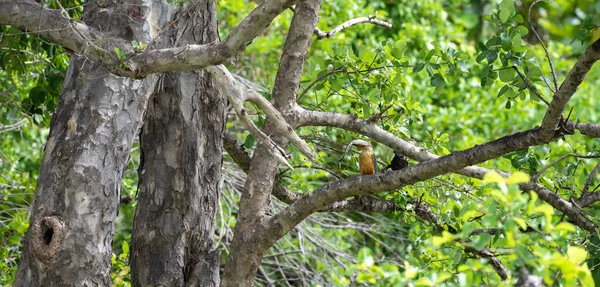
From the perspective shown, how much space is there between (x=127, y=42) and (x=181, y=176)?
603mm

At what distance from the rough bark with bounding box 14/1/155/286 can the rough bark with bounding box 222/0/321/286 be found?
48 centimetres

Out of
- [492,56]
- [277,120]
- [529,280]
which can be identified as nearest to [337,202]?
[277,120]

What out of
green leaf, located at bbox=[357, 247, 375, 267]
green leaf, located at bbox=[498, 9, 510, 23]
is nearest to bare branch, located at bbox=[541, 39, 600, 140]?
green leaf, located at bbox=[498, 9, 510, 23]

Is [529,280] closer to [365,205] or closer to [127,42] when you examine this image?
[365,205]

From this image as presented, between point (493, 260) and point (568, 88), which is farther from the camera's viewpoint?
point (493, 260)

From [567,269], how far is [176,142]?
195 cm

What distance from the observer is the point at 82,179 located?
2879 mm

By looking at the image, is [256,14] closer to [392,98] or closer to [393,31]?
[392,98]

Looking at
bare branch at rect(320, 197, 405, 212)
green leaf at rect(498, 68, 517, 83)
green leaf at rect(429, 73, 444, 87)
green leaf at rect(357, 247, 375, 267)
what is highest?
green leaf at rect(429, 73, 444, 87)

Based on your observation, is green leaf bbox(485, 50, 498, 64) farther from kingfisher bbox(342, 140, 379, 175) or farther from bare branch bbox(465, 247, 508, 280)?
bare branch bbox(465, 247, 508, 280)

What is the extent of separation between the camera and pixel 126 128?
9.86 ft

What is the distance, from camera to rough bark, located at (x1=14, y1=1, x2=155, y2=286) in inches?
111

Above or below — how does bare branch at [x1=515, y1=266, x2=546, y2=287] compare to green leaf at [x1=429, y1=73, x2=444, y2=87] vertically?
below

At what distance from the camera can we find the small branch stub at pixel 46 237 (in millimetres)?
2803
